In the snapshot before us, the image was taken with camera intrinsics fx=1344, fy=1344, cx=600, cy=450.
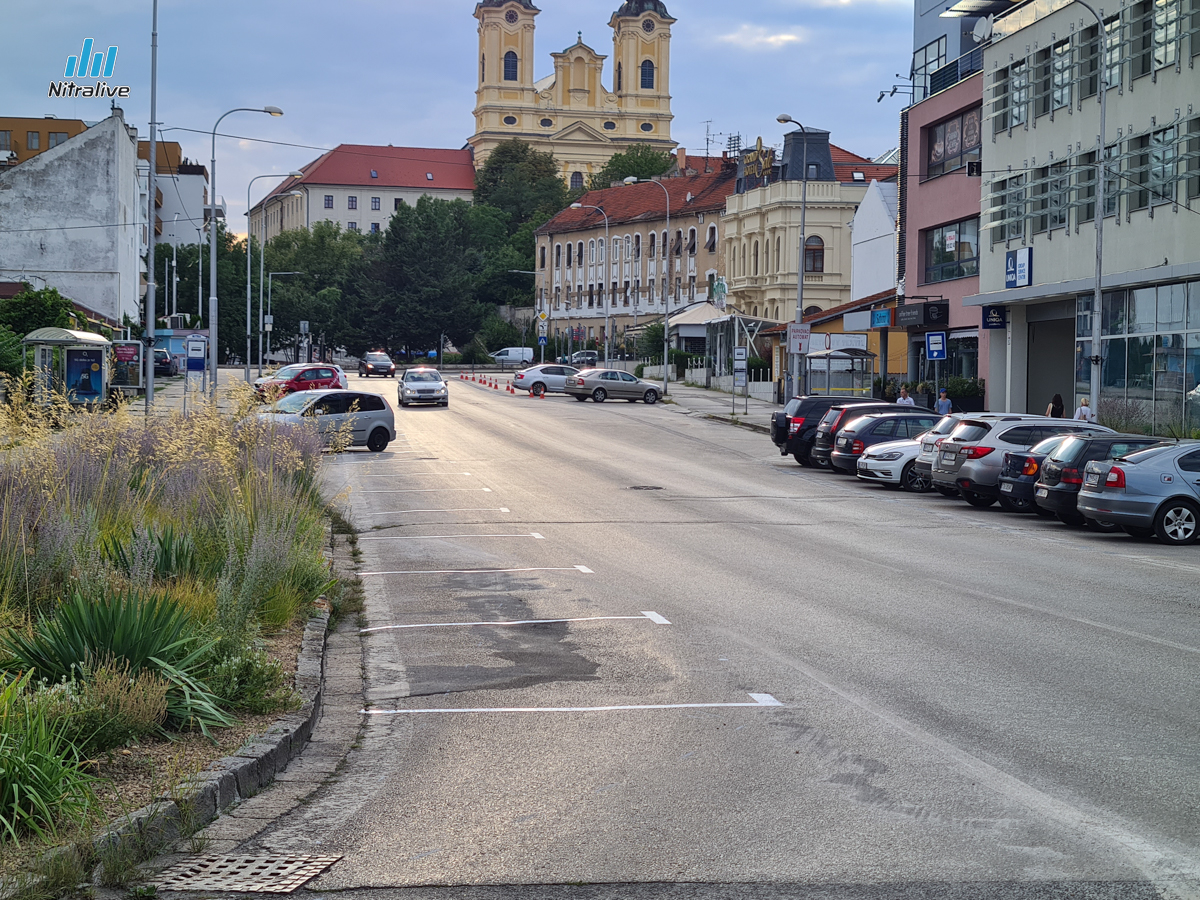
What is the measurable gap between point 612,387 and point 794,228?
24216 millimetres

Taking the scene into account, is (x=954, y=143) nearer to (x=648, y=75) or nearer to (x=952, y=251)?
(x=952, y=251)

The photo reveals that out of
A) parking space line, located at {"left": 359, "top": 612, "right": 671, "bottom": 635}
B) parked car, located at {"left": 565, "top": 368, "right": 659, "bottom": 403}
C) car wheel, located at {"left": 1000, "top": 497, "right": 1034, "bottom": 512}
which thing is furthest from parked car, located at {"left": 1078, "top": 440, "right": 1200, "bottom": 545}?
parked car, located at {"left": 565, "top": 368, "right": 659, "bottom": 403}

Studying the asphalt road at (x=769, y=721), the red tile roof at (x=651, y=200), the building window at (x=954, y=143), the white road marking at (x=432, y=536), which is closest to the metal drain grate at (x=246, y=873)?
the asphalt road at (x=769, y=721)

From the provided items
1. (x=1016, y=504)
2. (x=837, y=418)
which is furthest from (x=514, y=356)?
(x=1016, y=504)

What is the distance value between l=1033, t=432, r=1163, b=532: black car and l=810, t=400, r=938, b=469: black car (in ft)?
32.1

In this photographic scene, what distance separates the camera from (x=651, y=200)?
108938 mm

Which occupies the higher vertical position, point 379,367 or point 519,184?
point 519,184

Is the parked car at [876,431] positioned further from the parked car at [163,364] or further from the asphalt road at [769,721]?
the parked car at [163,364]

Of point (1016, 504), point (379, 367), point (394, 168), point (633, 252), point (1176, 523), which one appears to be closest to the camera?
point (1176, 523)

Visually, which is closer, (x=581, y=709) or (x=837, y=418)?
(x=581, y=709)

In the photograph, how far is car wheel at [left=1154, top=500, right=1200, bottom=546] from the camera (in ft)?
61.0

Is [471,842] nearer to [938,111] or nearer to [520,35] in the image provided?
[938,111]

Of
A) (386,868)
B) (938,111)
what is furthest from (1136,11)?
(386,868)

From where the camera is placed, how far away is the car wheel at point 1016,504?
22.0 m
